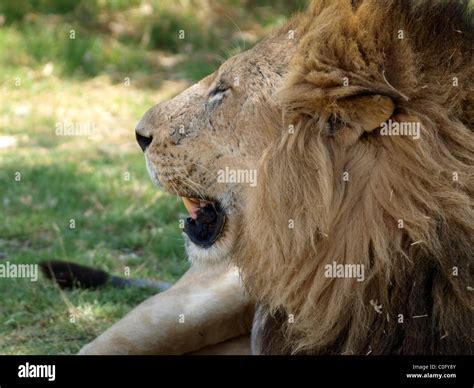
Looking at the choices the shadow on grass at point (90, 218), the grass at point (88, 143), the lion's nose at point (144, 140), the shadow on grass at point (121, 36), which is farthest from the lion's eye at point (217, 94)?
the shadow on grass at point (121, 36)

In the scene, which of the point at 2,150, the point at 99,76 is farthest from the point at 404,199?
the point at 99,76

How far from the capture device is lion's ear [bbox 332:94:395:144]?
115 inches

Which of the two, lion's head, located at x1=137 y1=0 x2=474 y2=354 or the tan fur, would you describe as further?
the tan fur

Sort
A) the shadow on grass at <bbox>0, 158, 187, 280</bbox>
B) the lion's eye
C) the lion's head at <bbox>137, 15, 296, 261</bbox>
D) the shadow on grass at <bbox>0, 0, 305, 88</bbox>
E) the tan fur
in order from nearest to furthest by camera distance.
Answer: the lion's head at <bbox>137, 15, 296, 261</bbox>, the lion's eye, the tan fur, the shadow on grass at <bbox>0, 158, 187, 280</bbox>, the shadow on grass at <bbox>0, 0, 305, 88</bbox>

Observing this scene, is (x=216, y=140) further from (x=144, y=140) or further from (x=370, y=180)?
(x=370, y=180)

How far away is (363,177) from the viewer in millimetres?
2980

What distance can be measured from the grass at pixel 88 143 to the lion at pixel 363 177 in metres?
1.63

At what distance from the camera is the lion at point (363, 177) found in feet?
A: 9.55

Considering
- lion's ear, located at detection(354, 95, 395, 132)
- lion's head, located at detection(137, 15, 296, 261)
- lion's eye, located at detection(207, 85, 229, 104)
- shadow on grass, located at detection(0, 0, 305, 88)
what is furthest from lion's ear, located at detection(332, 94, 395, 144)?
shadow on grass, located at detection(0, 0, 305, 88)

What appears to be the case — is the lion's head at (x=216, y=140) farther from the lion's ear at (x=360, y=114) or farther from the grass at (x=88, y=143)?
the grass at (x=88, y=143)

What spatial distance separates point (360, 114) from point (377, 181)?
0.68 ft

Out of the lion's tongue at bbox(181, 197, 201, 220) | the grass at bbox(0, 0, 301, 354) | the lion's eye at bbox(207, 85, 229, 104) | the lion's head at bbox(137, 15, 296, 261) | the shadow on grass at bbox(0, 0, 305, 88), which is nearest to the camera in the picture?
the lion's head at bbox(137, 15, 296, 261)

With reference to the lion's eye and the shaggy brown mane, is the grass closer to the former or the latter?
the lion's eye

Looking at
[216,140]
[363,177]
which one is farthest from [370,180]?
[216,140]
